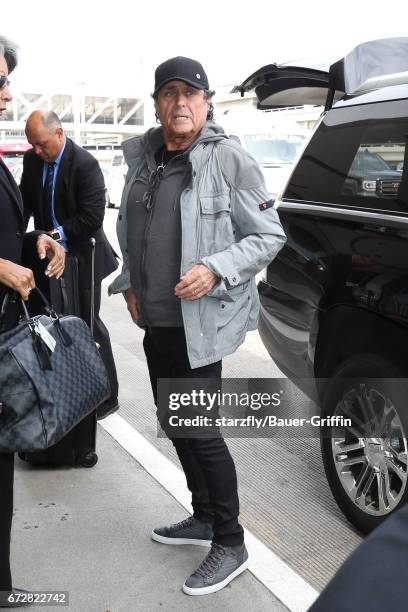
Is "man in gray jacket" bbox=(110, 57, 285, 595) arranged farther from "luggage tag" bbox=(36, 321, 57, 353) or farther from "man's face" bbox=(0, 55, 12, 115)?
Answer: "man's face" bbox=(0, 55, 12, 115)

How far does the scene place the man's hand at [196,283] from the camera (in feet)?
8.22

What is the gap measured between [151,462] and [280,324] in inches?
40.3

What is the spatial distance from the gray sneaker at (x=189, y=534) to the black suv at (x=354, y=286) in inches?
25.2

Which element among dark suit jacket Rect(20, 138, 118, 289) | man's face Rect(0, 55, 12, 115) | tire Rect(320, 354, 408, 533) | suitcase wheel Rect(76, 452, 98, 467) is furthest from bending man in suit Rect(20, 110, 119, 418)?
tire Rect(320, 354, 408, 533)

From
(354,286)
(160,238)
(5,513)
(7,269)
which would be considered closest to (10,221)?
(7,269)

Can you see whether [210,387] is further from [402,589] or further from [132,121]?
[132,121]

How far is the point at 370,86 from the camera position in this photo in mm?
3590

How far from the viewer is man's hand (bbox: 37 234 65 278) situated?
120 inches

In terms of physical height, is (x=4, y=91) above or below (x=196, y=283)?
above

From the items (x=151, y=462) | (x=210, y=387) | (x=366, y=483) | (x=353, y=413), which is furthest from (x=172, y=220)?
(x=151, y=462)

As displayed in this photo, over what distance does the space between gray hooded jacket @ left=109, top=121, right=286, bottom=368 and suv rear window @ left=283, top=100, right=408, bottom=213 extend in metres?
0.72

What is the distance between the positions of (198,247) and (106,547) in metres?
1.38

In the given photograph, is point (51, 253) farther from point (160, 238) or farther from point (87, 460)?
point (87, 460)

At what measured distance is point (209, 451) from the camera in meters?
2.75
